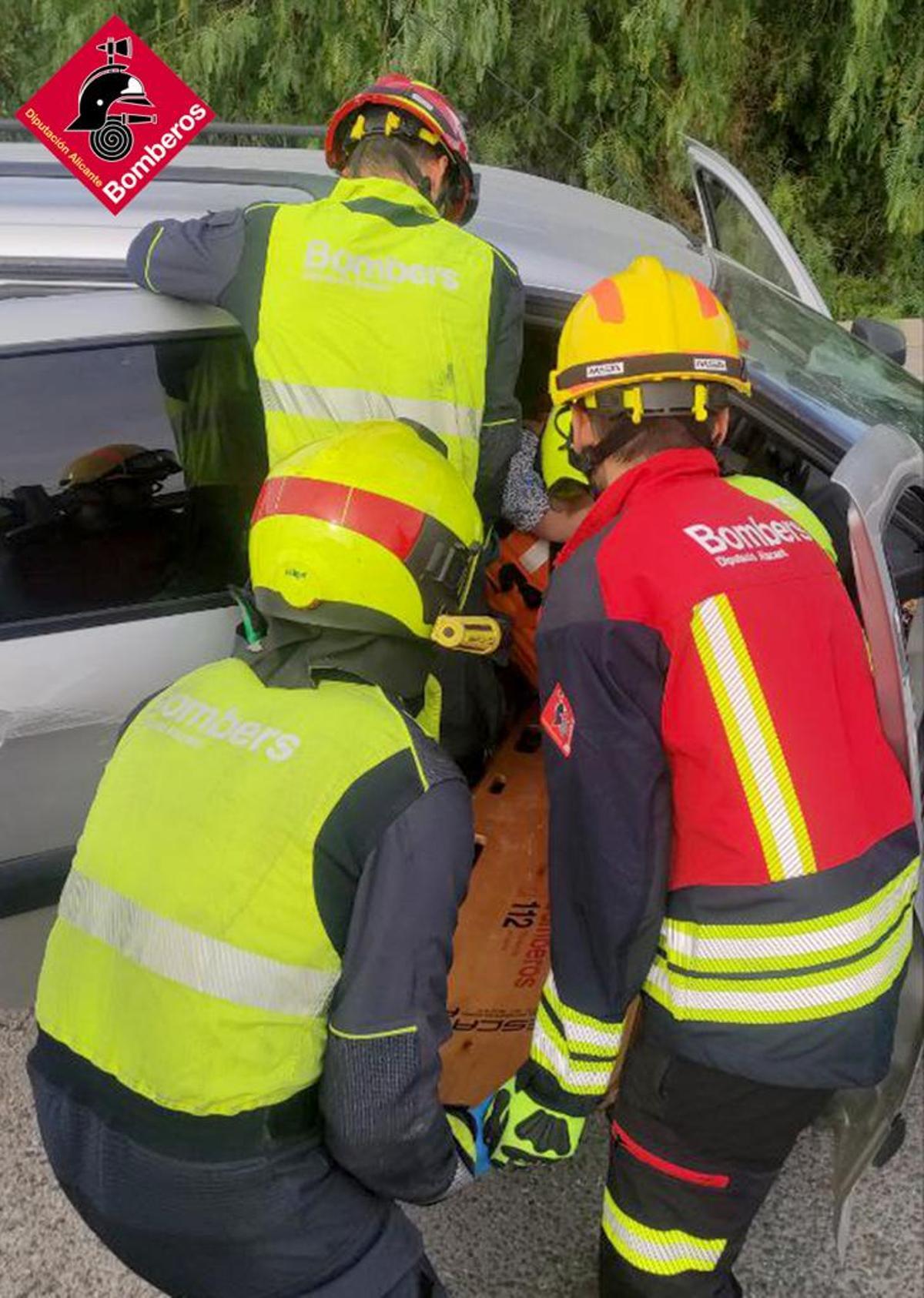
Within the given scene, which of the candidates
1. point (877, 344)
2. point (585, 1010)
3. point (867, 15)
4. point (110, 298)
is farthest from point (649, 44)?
point (585, 1010)

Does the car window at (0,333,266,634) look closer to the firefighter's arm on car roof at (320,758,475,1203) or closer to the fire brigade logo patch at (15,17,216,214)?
the fire brigade logo patch at (15,17,216,214)

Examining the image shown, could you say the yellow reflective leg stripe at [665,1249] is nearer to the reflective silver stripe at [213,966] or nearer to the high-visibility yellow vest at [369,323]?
the reflective silver stripe at [213,966]

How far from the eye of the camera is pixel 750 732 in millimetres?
1688

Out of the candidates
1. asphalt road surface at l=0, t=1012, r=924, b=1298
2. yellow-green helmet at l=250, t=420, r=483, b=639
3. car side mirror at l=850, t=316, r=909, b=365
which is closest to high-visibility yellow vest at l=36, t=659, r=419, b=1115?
yellow-green helmet at l=250, t=420, r=483, b=639

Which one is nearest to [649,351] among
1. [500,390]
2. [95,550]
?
[500,390]

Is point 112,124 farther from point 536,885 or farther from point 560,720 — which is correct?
point 560,720

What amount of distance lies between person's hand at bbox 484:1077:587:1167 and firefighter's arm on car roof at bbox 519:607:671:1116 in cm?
2

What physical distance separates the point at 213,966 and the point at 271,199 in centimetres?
195

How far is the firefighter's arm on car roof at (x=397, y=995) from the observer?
1.47m

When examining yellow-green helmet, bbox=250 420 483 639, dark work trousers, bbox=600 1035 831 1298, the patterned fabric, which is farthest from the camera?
the patterned fabric

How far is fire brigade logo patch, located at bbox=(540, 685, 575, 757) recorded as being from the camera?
175 cm

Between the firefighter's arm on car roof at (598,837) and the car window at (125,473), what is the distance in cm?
99

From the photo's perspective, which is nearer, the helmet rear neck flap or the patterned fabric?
the helmet rear neck flap

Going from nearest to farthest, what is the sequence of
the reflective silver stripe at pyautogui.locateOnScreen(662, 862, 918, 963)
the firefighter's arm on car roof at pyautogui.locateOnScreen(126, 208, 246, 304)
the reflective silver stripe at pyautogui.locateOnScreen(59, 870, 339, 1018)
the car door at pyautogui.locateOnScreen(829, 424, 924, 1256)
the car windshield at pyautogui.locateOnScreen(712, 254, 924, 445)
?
the reflective silver stripe at pyautogui.locateOnScreen(59, 870, 339, 1018), the reflective silver stripe at pyautogui.locateOnScreen(662, 862, 918, 963), the car door at pyautogui.locateOnScreen(829, 424, 924, 1256), the firefighter's arm on car roof at pyautogui.locateOnScreen(126, 208, 246, 304), the car windshield at pyautogui.locateOnScreen(712, 254, 924, 445)
